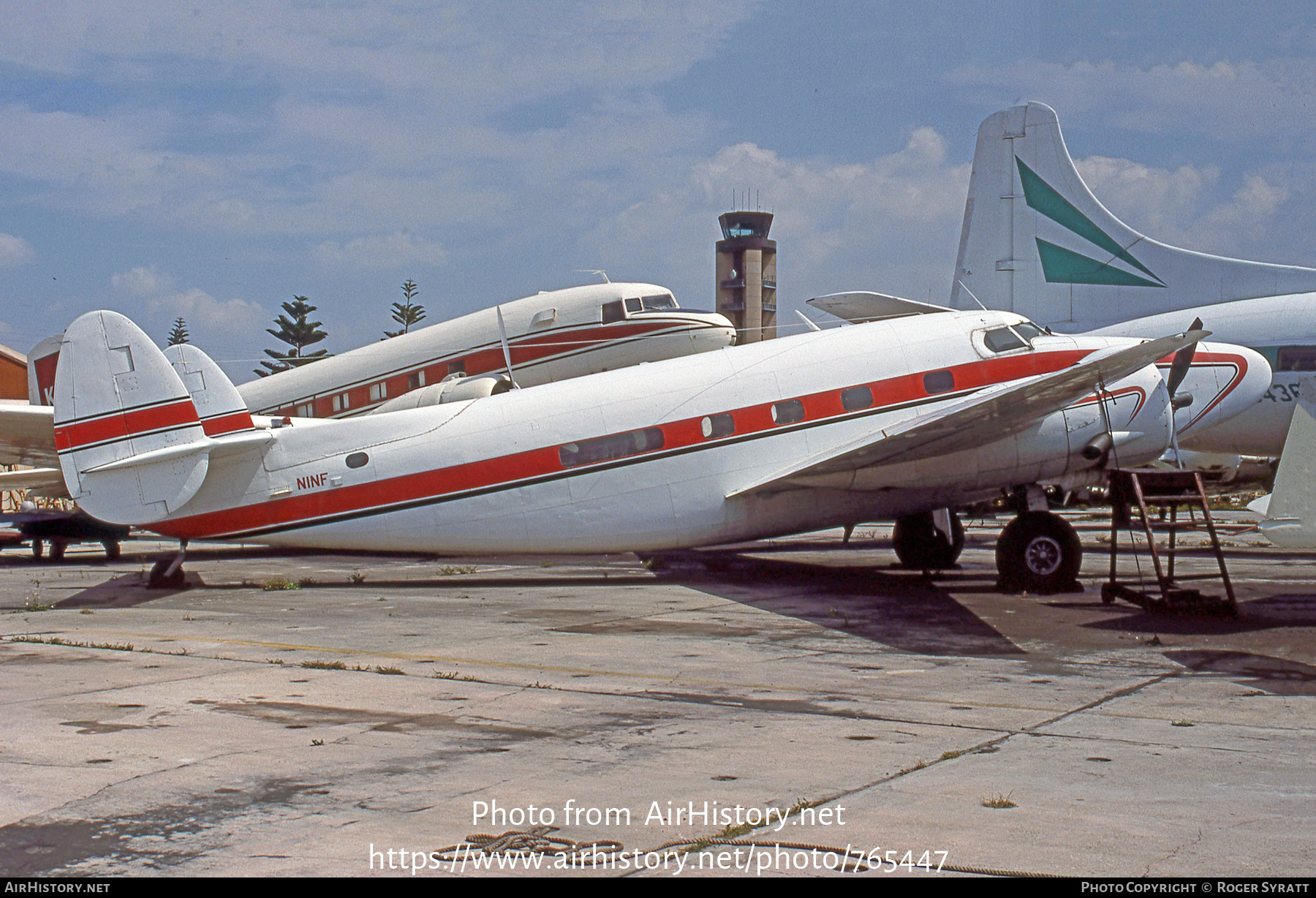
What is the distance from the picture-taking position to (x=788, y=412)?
17922 millimetres

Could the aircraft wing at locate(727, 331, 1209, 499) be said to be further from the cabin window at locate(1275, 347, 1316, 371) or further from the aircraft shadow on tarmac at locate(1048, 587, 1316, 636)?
the cabin window at locate(1275, 347, 1316, 371)

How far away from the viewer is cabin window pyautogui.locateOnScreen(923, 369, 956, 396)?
1783 cm

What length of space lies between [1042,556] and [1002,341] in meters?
3.67

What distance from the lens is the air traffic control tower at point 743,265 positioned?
Answer: 13062cm

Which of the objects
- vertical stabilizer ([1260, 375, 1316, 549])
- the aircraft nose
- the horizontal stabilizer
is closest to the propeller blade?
the aircraft nose

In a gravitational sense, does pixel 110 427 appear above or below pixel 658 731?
above

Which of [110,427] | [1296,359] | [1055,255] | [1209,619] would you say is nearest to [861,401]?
[1209,619]

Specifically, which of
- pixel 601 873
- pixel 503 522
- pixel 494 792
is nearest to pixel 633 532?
pixel 503 522

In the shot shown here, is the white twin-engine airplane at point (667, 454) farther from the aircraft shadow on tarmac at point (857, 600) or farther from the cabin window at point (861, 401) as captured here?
the aircraft shadow on tarmac at point (857, 600)

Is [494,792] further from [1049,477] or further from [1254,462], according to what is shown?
[1254,462]

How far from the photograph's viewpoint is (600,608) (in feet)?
51.2

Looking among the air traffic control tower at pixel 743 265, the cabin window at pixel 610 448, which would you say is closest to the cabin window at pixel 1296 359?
the cabin window at pixel 610 448

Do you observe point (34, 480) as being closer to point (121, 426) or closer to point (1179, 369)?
point (121, 426)

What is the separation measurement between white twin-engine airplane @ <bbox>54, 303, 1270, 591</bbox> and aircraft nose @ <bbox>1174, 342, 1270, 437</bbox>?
960 millimetres
